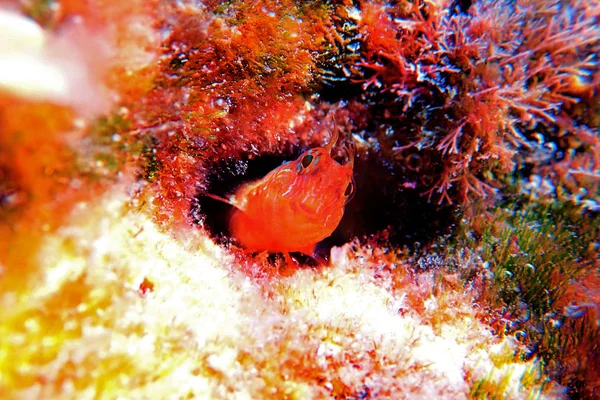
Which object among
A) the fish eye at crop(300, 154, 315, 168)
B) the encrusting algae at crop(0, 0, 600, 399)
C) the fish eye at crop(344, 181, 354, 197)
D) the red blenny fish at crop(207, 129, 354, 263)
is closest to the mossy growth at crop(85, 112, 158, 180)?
the encrusting algae at crop(0, 0, 600, 399)

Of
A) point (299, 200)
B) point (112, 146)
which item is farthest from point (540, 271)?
point (112, 146)

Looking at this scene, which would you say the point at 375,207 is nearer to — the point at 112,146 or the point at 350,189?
the point at 350,189

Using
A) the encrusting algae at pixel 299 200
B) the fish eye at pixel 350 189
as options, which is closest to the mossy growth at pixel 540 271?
the encrusting algae at pixel 299 200

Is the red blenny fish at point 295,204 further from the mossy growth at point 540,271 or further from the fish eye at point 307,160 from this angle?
the mossy growth at point 540,271

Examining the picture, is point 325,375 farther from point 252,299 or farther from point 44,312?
point 44,312

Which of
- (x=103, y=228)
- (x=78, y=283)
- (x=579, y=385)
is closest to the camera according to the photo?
(x=78, y=283)

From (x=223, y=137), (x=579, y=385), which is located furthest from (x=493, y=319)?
(x=223, y=137)
